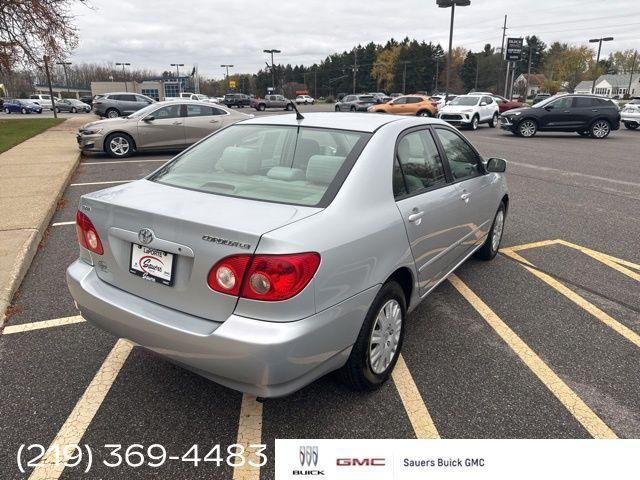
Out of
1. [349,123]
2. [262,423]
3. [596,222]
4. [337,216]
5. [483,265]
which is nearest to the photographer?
[337,216]

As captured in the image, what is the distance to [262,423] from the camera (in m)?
2.50

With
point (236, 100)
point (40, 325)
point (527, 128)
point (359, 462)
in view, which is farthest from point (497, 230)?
point (236, 100)

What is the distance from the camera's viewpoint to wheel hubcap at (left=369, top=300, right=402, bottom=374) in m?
2.65

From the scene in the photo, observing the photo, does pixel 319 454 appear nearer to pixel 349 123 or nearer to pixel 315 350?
pixel 315 350

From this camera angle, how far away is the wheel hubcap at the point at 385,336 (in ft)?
8.70

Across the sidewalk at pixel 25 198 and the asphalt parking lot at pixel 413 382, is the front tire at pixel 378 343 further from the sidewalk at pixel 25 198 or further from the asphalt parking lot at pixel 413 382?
→ the sidewalk at pixel 25 198

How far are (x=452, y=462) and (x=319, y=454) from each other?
623 millimetres

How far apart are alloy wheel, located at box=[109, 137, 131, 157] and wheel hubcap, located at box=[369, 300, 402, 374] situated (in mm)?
11335

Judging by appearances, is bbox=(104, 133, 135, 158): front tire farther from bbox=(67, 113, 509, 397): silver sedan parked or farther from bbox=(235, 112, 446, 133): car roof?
bbox=(67, 113, 509, 397): silver sedan parked

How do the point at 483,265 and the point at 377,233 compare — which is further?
the point at 483,265

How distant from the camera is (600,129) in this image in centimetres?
1955

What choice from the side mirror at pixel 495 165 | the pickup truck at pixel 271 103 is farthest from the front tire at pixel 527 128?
the pickup truck at pixel 271 103

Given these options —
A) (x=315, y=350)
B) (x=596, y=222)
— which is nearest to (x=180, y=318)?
(x=315, y=350)

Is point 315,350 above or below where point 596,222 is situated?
above
